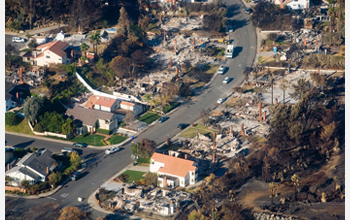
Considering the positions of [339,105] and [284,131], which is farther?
[339,105]

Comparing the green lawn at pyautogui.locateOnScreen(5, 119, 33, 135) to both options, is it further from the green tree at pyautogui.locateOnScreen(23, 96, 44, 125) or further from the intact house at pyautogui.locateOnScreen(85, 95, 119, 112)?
the intact house at pyautogui.locateOnScreen(85, 95, 119, 112)

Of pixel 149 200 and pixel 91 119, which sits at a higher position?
pixel 91 119

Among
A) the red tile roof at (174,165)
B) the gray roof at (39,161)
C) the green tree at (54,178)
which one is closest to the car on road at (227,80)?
the red tile roof at (174,165)

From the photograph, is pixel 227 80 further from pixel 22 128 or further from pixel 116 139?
pixel 22 128

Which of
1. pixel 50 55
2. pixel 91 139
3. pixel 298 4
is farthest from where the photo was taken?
pixel 298 4

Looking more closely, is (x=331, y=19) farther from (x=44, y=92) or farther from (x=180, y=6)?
(x=44, y=92)

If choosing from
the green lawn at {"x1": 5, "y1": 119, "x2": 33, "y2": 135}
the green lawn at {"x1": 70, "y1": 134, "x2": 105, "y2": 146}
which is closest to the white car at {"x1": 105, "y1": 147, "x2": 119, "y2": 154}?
the green lawn at {"x1": 70, "y1": 134, "x2": 105, "y2": 146}

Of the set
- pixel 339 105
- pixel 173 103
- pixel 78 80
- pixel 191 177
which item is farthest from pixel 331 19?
pixel 191 177

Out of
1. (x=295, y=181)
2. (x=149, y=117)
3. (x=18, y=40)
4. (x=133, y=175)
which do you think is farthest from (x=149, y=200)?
(x=18, y=40)
